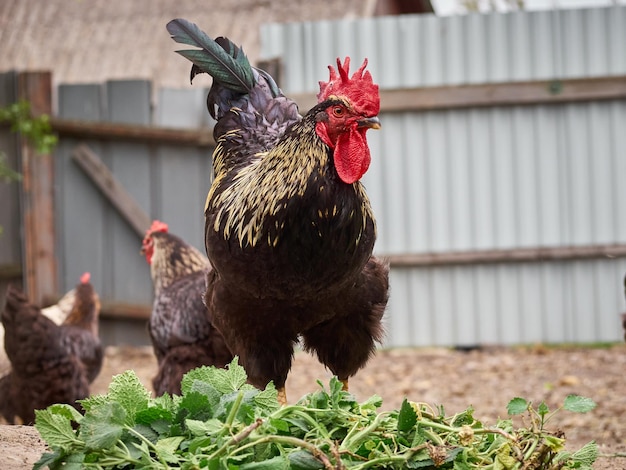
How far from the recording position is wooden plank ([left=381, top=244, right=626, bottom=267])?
8.55m

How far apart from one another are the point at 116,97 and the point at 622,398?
19.3ft

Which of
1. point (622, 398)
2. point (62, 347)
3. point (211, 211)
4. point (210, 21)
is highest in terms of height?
point (210, 21)

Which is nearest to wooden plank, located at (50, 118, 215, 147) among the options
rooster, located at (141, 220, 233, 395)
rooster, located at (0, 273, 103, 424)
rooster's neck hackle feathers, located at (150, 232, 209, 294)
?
rooster's neck hackle feathers, located at (150, 232, 209, 294)

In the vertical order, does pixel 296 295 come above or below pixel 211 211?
below

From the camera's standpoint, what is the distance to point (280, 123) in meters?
4.42

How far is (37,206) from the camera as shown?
8.88 metres

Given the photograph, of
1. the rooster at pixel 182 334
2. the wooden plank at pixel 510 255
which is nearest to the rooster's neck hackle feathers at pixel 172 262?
the rooster at pixel 182 334

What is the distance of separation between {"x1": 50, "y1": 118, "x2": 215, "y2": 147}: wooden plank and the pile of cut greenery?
6396mm

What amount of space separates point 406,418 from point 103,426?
0.84 meters

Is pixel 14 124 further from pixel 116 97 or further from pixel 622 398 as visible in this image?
pixel 622 398

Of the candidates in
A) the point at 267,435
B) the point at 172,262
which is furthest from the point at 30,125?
the point at 267,435

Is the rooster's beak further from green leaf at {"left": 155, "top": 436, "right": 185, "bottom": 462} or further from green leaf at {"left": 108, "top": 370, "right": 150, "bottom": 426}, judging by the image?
green leaf at {"left": 155, "top": 436, "right": 185, "bottom": 462}

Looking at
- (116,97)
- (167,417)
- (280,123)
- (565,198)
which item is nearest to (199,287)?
(280,123)

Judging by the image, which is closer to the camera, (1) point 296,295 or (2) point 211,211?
(1) point 296,295
